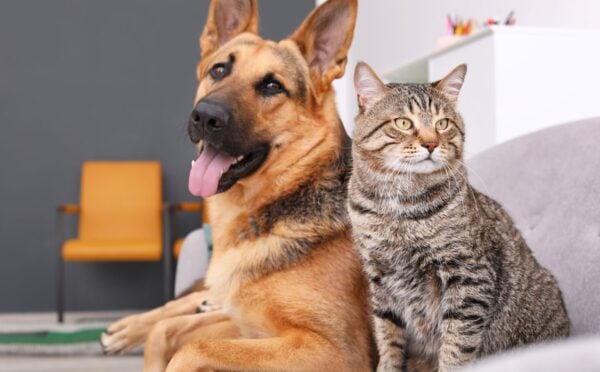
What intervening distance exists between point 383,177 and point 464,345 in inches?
14.7

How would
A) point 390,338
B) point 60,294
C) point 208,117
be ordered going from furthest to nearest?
point 60,294 < point 208,117 < point 390,338

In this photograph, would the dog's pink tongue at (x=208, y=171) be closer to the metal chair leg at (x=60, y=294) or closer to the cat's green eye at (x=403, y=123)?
the cat's green eye at (x=403, y=123)

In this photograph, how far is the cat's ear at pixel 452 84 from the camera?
153 cm

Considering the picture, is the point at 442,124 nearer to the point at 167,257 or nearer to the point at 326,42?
the point at 326,42

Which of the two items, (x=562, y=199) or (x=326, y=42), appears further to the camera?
(x=326, y=42)

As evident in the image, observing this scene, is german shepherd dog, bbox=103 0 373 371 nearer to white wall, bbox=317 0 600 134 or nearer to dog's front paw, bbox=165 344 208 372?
dog's front paw, bbox=165 344 208 372

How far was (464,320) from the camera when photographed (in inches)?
49.9

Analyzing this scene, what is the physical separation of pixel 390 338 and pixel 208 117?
2.19ft

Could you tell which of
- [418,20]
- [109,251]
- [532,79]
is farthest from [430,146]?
[109,251]

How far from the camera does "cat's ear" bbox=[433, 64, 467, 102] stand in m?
1.53

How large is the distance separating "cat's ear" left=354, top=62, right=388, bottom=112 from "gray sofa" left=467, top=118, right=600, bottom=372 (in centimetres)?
52

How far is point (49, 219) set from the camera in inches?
256

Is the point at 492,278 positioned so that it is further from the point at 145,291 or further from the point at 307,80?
the point at 145,291

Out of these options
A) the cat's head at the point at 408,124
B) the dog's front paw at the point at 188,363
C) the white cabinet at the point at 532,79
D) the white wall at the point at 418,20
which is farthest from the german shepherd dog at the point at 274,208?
the white wall at the point at 418,20
